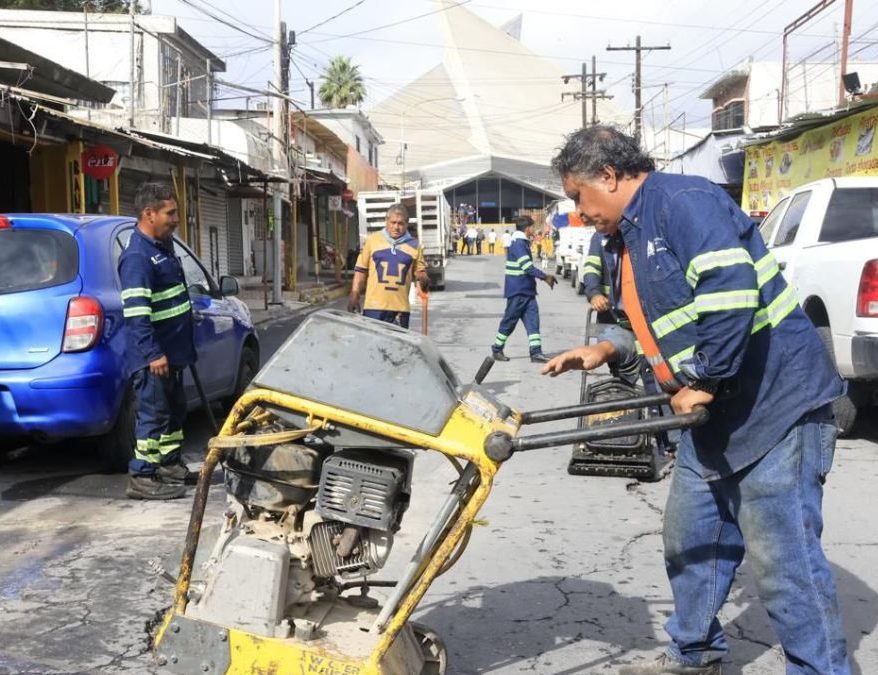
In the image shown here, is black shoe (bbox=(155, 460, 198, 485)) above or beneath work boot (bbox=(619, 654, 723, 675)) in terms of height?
above

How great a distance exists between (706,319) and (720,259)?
18cm

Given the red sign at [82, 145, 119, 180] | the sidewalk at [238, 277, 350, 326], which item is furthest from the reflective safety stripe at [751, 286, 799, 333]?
the sidewalk at [238, 277, 350, 326]

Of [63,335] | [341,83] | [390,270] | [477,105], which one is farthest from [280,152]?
[477,105]

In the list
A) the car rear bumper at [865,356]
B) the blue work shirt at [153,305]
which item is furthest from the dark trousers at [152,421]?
the car rear bumper at [865,356]

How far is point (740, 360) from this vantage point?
109 inches

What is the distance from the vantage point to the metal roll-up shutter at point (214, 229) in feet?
83.5

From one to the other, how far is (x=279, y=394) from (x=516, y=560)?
2.48 metres

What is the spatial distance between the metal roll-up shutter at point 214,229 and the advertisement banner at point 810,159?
13.0m

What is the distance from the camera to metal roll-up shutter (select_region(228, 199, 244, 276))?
29.4 metres

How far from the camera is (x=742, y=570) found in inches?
186

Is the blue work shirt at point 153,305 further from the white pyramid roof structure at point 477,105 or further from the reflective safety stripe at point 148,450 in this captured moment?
the white pyramid roof structure at point 477,105

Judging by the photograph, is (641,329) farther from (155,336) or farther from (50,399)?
(50,399)

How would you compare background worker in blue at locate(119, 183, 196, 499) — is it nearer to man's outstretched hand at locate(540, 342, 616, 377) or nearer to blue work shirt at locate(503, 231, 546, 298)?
man's outstretched hand at locate(540, 342, 616, 377)

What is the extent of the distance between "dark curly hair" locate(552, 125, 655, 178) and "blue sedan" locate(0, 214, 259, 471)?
396 centimetres
